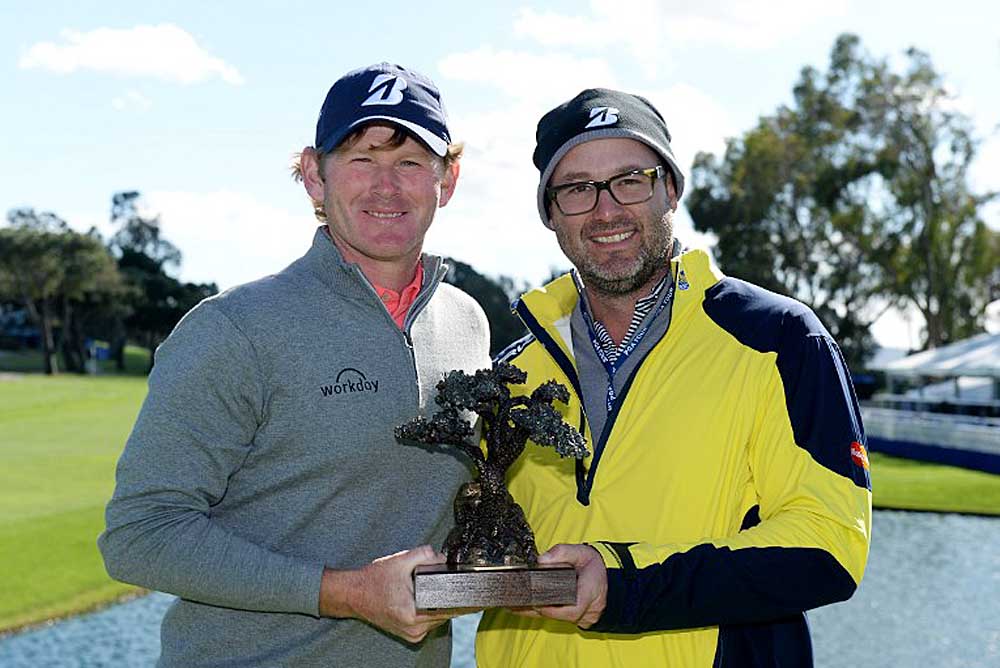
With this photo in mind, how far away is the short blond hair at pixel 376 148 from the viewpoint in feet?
10.1

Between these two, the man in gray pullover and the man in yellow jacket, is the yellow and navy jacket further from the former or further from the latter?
the man in gray pullover

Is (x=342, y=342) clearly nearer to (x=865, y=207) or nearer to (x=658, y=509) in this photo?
(x=658, y=509)

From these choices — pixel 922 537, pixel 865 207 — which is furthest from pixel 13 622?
pixel 865 207

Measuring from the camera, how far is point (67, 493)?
1888cm

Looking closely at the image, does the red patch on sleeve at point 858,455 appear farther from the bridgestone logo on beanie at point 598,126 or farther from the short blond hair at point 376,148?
the short blond hair at point 376,148

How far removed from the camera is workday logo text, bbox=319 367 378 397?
9.58 ft

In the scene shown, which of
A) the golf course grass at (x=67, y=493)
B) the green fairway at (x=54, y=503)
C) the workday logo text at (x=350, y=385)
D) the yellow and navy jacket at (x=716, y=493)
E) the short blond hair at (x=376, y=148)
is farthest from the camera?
the golf course grass at (x=67, y=493)

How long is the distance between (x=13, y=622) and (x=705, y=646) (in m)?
10.8

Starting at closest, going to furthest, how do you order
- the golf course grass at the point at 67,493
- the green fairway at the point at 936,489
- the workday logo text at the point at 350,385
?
1. the workday logo text at the point at 350,385
2. the golf course grass at the point at 67,493
3. the green fairway at the point at 936,489

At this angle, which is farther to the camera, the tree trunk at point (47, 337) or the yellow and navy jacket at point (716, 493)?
the tree trunk at point (47, 337)

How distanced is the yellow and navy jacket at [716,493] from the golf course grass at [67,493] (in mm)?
10517

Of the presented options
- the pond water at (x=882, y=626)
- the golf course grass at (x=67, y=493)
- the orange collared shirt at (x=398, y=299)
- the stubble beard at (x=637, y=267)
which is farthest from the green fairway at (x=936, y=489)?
the orange collared shirt at (x=398, y=299)

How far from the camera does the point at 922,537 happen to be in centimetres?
1759

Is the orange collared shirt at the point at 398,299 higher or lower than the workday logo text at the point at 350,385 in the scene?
higher
